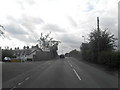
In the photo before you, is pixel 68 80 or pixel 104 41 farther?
pixel 104 41

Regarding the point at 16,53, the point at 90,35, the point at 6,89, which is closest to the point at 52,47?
the point at 16,53

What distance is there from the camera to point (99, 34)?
1415 inches

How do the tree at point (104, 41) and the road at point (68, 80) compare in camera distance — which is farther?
the tree at point (104, 41)

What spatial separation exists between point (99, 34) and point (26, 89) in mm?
26958

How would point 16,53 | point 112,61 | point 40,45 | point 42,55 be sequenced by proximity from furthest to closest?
point 16,53
point 40,45
point 42,55
point 112,61

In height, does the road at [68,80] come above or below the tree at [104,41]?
below

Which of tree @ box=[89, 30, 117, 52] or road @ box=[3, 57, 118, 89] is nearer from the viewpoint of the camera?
road @ box=[3, 57, 118, 89]

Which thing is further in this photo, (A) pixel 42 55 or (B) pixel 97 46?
(A) pixel 42 55

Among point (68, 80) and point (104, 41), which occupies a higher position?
point (104, 41)

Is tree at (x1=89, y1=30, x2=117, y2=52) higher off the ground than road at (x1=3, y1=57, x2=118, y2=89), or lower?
higher

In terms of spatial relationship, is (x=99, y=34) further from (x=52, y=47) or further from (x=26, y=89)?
(x=52, y=47)

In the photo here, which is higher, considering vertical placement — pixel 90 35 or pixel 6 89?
pixel 90 35

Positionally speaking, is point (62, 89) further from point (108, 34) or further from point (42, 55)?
point (42, 55)

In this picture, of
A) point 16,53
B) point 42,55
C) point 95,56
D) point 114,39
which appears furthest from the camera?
point 16,53
